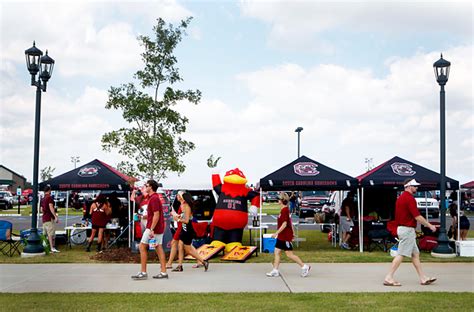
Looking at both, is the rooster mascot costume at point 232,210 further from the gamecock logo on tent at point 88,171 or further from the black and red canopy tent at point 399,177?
the gamecock logo on tent at point 88,171

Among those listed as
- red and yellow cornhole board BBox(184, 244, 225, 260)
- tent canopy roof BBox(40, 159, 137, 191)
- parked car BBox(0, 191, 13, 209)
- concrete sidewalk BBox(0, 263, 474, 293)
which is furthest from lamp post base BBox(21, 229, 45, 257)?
parked car BBox(0, 191, 13, 209)

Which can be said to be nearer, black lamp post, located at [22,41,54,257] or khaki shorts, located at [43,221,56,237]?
black lamp post, located at [22,41,54,257]

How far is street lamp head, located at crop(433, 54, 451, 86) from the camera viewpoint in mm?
14953

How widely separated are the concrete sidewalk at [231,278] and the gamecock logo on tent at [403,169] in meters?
3.65

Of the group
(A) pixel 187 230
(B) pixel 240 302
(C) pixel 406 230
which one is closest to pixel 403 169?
(C) pixel 406 230

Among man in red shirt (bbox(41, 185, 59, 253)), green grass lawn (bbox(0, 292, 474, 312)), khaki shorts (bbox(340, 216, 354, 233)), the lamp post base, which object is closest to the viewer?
green grass lawn (bbox(0, 292, 474, 312))

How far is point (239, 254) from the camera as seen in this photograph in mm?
13602

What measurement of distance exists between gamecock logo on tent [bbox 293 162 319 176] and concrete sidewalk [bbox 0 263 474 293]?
12.3ft

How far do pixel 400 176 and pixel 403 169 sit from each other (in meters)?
0.41

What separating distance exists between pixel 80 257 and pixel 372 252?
7639mm

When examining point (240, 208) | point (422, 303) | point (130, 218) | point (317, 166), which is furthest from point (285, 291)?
point (130, 218)

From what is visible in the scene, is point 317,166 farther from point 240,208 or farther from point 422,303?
point 422,303

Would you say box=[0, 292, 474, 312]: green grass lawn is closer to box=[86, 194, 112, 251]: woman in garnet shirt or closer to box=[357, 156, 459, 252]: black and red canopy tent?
box=[86, 194, 112, 251]: woman in garnet shirt

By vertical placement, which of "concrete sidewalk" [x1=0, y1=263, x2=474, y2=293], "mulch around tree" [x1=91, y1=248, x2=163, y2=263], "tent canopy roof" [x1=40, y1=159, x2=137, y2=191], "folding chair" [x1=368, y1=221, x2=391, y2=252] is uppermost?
"tent canopy roof" [x1=40, y1=159, x2=137, y2=191]
